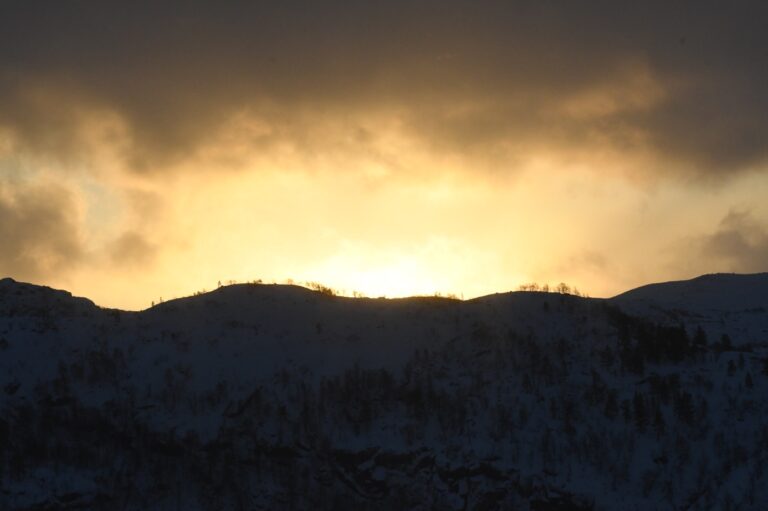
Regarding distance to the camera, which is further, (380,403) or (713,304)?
(713,304)

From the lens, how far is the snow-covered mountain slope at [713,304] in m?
63.6

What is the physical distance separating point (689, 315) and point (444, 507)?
23.1m

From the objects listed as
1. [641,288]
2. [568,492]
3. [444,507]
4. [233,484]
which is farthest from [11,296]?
[641,288]

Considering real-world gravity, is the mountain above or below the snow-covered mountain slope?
below

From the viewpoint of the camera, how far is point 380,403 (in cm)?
5794

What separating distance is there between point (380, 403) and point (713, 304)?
82.2 feet

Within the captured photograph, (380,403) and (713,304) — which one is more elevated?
(713,304)

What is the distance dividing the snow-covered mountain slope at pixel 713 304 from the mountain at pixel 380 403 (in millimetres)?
273

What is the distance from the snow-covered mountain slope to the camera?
209ft

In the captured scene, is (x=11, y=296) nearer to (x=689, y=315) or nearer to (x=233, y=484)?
(x=233, y=484)

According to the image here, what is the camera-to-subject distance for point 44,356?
6097 cm

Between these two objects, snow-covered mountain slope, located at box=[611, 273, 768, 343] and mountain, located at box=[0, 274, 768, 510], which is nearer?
mountain, located at box=[0, 274, 768, 510]

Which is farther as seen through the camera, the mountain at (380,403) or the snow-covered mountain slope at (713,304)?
the snow-covered mountain slope at (713,304)

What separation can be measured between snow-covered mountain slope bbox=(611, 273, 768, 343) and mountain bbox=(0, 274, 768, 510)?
27 centimetres
